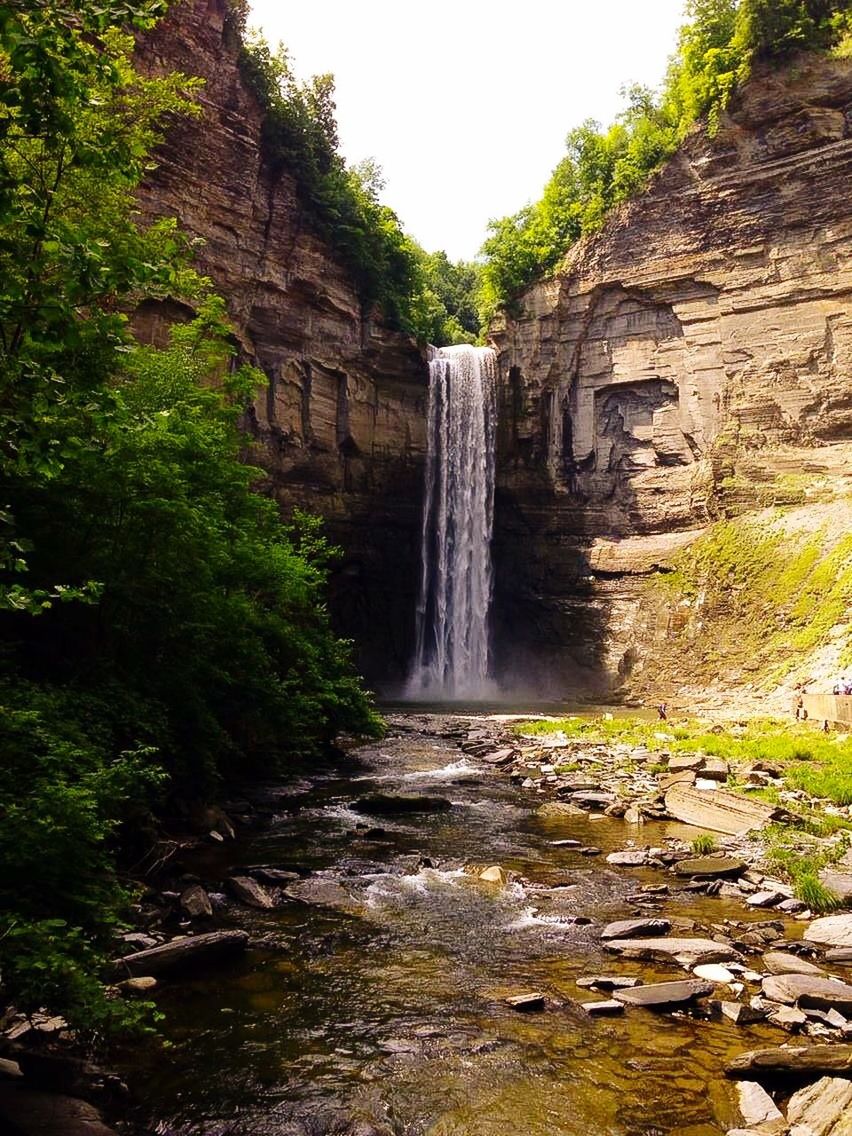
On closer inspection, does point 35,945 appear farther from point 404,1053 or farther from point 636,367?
point 636,367

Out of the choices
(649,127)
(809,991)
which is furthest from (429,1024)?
(649,127)

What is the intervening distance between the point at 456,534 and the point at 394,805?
29129 mm

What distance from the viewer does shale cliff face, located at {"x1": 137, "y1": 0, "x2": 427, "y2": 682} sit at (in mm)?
33250

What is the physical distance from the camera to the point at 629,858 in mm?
9625

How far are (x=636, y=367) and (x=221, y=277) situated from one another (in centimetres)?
2072

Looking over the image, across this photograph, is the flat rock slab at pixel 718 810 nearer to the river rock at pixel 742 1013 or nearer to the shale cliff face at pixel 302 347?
the river rock at pixel 742 1013

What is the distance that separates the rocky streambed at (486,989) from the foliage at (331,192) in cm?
3449

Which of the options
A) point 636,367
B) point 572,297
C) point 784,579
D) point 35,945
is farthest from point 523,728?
point 572,297

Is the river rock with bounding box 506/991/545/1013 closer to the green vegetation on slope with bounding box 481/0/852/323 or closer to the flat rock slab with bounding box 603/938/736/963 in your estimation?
the flat rock slab with bounding box 603/938/736/963

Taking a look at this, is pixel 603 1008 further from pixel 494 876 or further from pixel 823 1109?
pixel 494 876


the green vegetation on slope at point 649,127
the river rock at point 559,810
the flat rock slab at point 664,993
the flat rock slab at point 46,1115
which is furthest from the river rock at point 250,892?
the green vegetation on slope at point 649,127

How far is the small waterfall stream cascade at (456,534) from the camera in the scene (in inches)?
1592

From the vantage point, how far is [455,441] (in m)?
41.5

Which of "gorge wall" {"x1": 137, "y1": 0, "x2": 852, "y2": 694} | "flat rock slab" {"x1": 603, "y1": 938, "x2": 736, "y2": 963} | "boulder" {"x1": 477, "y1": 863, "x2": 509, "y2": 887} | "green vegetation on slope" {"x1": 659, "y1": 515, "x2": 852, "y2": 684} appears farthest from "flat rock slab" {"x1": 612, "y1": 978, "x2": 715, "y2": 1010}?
"gorge wall" {"x1": 137, "y1": 0, "x2": 852, "y2": 694}
